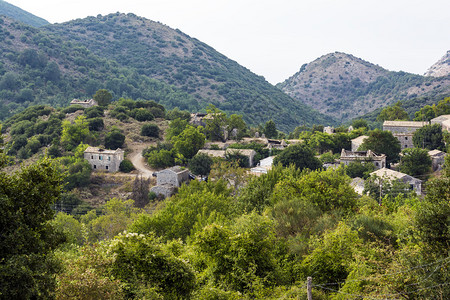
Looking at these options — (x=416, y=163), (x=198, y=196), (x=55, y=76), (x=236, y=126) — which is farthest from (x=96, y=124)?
(x=55, y=76)

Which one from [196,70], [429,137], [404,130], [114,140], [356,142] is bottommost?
[114,140]

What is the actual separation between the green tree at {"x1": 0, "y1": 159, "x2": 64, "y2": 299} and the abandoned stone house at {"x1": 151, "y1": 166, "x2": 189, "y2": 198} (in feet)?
121

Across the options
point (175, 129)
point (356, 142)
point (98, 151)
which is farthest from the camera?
point (175, 129)

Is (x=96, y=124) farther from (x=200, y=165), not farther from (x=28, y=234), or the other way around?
(x=28, y=234)

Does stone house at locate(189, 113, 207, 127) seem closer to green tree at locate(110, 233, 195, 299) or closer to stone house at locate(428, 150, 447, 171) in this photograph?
stone house at locate(428, 150, 447, 171)

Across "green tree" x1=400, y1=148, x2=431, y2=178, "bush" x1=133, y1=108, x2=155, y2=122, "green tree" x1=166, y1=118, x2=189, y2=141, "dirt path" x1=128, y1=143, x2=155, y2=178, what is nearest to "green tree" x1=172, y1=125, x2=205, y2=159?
"green tree" x1=166, y1=118, x2=189, y2=141

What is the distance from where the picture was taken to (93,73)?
13400 centimetres

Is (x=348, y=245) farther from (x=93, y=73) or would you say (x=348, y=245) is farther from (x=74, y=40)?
(x=74, y=40)

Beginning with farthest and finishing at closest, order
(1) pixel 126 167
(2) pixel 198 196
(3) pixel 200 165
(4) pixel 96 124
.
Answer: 1. (4) pixel 96 124
2. (1) pixel 126 167
3. (3) pixel 200 165
4. (2) pixel 198 196

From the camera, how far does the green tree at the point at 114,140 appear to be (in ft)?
211

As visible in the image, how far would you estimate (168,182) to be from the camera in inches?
2008

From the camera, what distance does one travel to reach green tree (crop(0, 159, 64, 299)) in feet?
34.3

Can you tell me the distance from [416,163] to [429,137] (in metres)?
11.0

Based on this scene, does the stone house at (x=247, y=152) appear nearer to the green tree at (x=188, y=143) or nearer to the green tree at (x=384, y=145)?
the green tree at (x=188, y=143)
